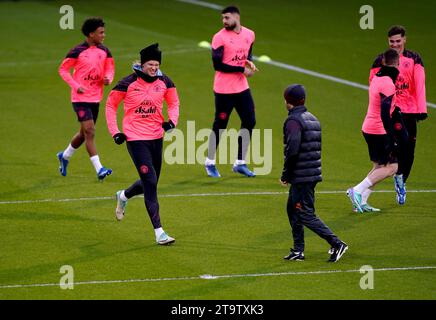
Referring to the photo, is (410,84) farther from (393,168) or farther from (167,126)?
(167,126)

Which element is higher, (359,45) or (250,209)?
(359,45)

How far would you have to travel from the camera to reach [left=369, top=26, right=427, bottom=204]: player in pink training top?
16828mm

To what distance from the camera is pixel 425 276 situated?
42.9 feet

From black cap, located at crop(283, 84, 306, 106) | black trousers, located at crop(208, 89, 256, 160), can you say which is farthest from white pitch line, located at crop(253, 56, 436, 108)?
black cap, located at crop(283, 84, 306, 106)

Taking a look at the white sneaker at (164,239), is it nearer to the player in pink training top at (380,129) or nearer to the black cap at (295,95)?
the black cap at (295,95)

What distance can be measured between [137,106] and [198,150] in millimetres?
6274

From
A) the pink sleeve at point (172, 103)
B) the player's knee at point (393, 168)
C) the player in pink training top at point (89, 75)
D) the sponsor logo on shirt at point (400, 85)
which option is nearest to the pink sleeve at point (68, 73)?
the player in pink training top at point (89, 75)

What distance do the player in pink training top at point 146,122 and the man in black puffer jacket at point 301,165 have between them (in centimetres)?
202

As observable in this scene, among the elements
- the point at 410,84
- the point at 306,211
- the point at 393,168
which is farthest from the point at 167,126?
the point at 410,84

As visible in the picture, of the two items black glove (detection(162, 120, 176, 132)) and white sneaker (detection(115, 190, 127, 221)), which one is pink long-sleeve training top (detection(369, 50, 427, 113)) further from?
white sneaker (detection(115, 190, 127, 221))

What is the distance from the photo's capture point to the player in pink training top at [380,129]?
1552 centimetres
